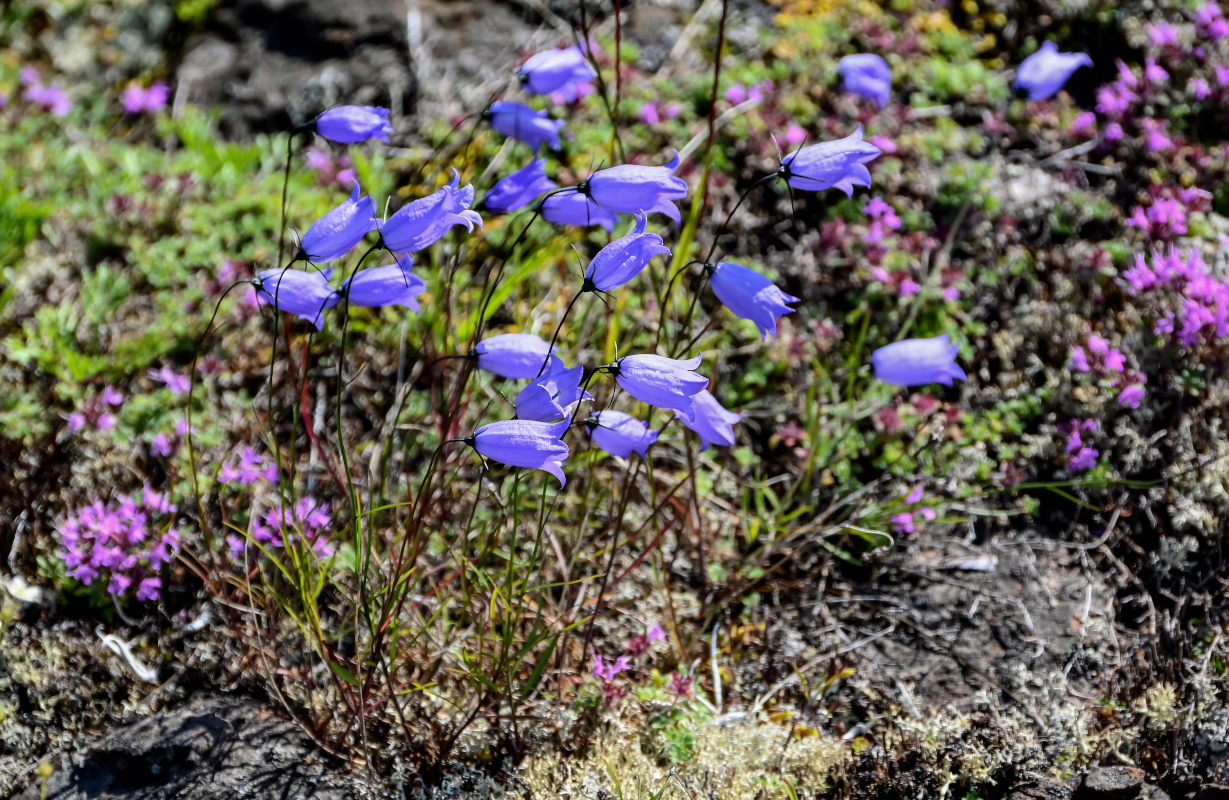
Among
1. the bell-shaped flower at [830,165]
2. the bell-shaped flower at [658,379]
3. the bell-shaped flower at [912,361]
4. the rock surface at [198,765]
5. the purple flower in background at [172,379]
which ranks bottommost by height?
the rock surface at [198,765]

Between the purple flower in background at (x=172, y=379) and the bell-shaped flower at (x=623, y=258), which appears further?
the purple flower in background at (x=172, y=379)

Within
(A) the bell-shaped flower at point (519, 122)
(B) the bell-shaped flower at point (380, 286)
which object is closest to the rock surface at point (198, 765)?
(B) the bell-shaped flower at point (380, 286)

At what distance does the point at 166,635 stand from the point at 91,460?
0.86 m

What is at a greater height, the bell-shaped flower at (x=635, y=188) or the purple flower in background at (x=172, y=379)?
the bell-shaped flower at (x=635, y=188)

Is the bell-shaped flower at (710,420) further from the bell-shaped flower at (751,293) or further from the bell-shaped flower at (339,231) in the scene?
the bell-shaped flower at (339,231)

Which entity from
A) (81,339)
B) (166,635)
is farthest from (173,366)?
(166,635)

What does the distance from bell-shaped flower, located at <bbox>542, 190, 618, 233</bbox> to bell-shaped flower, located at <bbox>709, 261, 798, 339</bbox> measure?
346 mm

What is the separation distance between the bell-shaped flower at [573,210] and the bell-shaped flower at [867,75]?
82.9 inches

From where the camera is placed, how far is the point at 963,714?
2750 mm

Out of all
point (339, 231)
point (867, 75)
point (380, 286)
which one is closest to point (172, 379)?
point (380, 286)

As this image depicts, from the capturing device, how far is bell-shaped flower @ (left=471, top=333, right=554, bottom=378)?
7.47 ft

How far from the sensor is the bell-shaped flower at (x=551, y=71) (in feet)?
9.46

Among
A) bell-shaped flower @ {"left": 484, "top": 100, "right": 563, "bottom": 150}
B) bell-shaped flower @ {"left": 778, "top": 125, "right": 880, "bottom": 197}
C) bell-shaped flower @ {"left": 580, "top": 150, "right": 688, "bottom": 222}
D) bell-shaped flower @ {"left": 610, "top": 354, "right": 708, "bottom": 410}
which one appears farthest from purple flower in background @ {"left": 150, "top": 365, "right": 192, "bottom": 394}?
bell-shaped flower @ {"left": 778, "top": 125, "right": 880, "bottom": 197}

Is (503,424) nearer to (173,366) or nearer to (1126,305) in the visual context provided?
(173,366)
